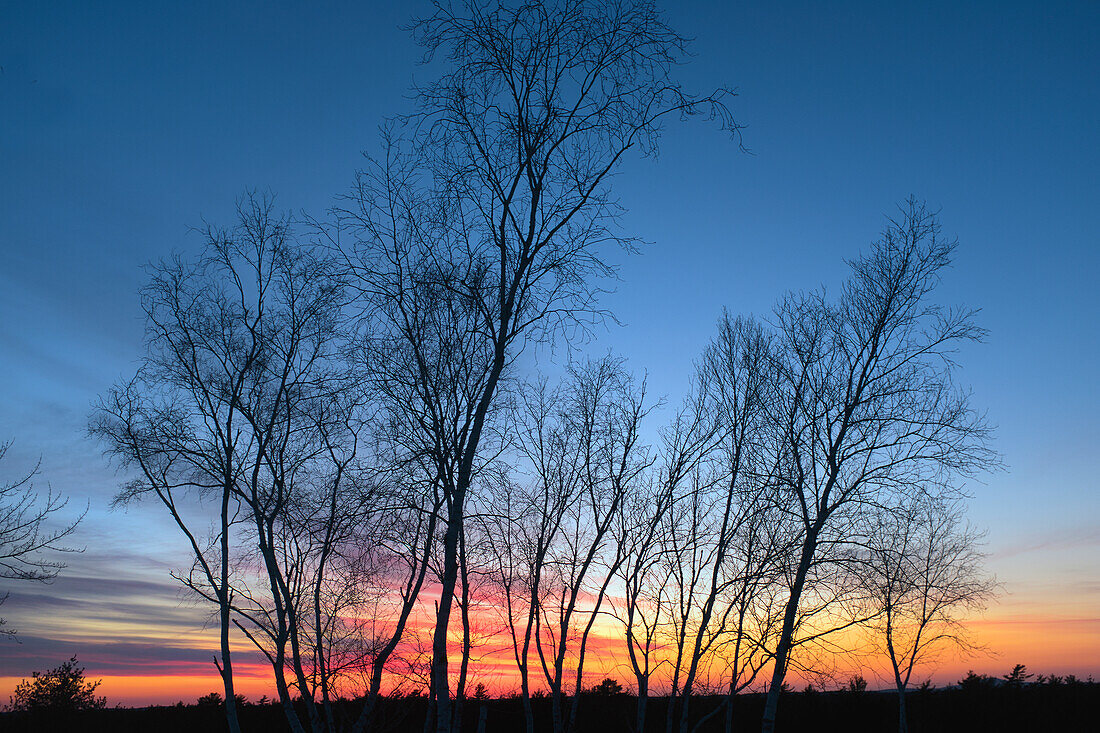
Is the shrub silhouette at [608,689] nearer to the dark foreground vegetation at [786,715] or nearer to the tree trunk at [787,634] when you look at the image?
the dark foreground vegetation at [786,715]

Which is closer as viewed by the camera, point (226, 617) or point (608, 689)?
point (226, 617)

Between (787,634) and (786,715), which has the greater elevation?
(787,634)

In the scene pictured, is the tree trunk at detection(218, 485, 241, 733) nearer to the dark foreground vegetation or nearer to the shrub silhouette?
the dark foreground vegetation

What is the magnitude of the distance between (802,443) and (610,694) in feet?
64.6

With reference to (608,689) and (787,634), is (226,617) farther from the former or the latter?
(608,689)

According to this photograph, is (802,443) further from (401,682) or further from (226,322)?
(226,322)

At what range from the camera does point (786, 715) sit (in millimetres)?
28500

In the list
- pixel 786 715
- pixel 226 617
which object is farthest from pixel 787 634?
pixel 786 715

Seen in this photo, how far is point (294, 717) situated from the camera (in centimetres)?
1453

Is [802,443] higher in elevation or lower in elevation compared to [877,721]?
higher

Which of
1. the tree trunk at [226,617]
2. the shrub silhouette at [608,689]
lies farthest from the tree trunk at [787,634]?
the shrub silhouette at [608,689]

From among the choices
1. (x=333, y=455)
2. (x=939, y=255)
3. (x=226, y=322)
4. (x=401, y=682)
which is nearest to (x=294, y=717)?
(x=401, y=682)

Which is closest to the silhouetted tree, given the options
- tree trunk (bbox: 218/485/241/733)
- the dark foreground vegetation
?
the dark foreground vegetation

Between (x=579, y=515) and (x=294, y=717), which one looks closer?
(x=294, y=717)
